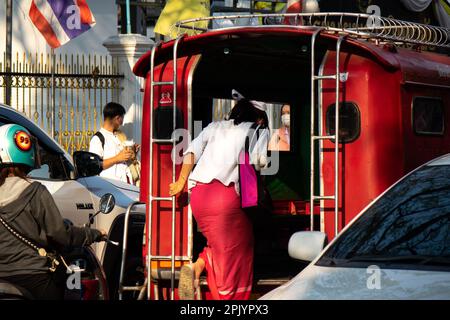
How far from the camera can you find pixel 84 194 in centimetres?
1088

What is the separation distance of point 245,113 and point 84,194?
1642mm

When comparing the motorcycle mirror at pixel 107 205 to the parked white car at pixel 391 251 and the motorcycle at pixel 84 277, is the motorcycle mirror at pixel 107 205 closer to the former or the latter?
the motorcycle at pixel 84 277

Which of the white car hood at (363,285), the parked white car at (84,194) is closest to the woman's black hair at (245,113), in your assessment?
the parked white car at (84,194)

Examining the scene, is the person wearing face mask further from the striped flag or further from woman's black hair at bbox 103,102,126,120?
the striped flag

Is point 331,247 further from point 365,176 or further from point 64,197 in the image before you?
point 64,197

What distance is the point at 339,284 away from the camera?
237 inches

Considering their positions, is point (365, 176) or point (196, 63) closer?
point (365, 176)

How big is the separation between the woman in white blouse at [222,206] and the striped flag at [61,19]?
12005 mm

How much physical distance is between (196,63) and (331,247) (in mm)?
4117

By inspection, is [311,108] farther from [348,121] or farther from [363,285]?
[363,285]

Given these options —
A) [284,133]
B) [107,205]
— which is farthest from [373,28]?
[284,133]

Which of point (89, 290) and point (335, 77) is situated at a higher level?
point (335, 77)

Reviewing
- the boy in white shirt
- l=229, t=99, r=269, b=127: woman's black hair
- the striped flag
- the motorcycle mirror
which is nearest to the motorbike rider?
the motorcycle mirror
